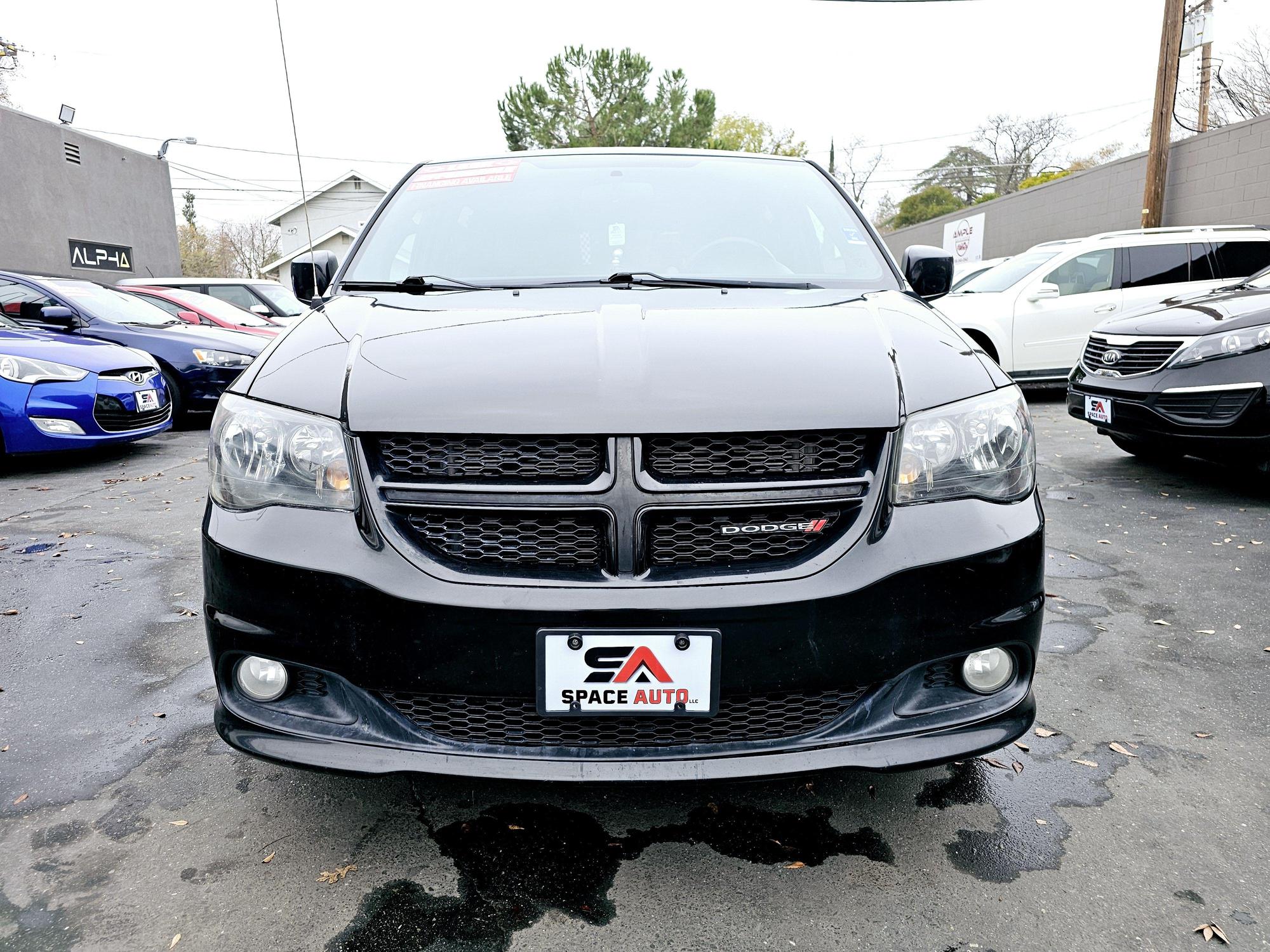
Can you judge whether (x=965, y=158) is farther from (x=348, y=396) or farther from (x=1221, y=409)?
(x=348, y=396)

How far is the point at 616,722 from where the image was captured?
164 centimetres

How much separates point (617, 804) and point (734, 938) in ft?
1.59

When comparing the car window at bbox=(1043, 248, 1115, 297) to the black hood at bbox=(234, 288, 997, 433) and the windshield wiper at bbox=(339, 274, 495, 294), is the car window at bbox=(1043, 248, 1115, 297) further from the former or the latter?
the windshield wiper at bbox=(339, 274, 495, 294)

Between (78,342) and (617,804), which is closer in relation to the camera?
(617,804)

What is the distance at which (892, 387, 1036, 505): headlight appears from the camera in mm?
1697

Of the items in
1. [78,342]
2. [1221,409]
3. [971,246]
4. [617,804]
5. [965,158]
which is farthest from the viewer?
[965,158]

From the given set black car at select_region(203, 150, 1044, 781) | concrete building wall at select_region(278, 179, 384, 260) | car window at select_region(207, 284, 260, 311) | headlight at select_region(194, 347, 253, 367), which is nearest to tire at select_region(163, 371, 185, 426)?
headlight at select_region(194, 347, 253, 367)

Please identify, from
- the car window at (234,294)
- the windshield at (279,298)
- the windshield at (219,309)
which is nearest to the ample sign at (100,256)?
the windshield at (279,298)

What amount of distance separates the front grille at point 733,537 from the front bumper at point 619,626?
7cm

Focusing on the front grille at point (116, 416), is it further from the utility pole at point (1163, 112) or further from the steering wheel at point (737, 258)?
the utility pole at point (1163, 112)

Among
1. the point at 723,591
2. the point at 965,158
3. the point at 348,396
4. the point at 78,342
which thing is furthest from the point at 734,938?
the point at 965,158

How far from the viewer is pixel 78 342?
6523mm

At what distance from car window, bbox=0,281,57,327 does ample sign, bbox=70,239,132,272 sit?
1125 centimetres

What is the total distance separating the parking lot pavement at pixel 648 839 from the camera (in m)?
1.64
